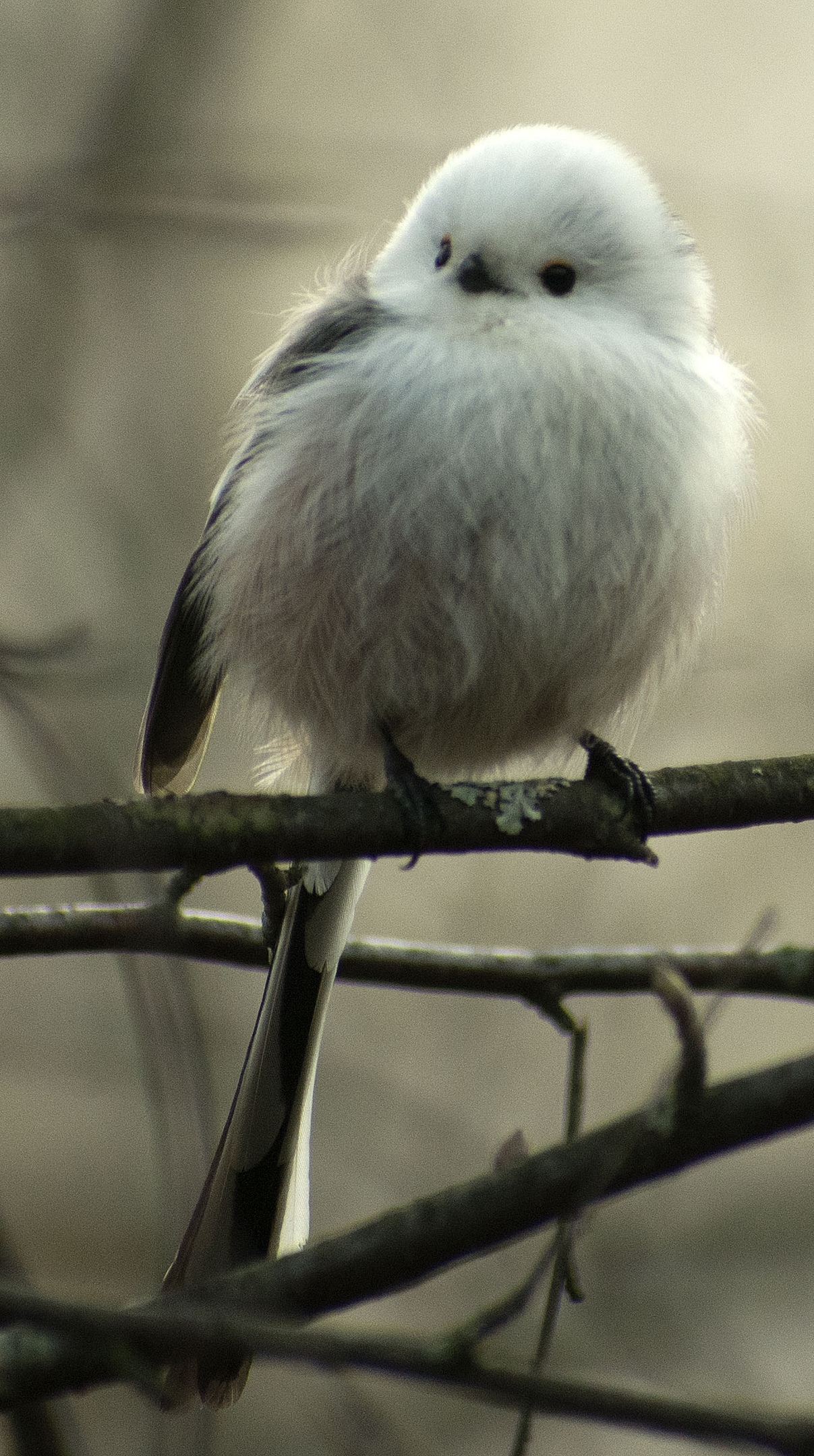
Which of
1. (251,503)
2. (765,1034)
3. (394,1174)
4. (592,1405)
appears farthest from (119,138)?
(592,1405)

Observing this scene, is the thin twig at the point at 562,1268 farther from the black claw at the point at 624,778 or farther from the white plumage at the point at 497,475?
the white plumage at the point at 497,475

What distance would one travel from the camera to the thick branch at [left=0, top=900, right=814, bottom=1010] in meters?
1.74

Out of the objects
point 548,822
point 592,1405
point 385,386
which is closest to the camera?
point 592,1405

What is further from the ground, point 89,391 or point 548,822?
point 548,822

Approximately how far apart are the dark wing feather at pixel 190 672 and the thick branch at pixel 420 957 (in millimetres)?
477

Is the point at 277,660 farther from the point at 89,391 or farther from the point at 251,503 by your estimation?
the point at 89,391

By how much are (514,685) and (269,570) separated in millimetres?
455

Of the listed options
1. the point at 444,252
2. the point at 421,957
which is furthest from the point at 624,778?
the point at 444,252

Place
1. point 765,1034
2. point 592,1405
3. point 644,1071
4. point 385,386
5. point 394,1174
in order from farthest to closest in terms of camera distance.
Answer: point 765,1034
point 644,1071
point 394,1174
point 385,386
point 592,1405

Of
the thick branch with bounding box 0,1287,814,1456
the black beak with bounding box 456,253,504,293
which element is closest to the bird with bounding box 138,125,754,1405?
the black beak with bounding box 456,253,504,293

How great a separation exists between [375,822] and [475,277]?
35.8 inches

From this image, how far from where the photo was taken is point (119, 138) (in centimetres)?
440

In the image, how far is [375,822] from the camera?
1.81 m

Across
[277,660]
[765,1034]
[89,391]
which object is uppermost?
[277,660]
